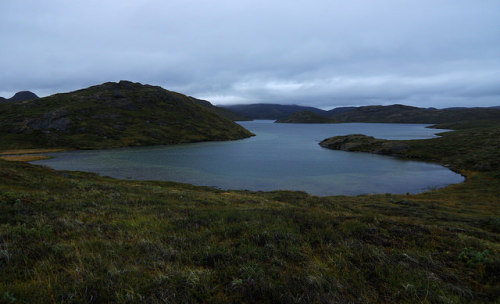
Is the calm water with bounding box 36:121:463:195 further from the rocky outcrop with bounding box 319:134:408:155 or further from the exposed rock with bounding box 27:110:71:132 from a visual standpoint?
the exposed rock with bounding box 27:110:71:132

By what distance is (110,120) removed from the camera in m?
132

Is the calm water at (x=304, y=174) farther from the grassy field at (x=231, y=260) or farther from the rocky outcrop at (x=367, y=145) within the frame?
the grassy field at (x=231, y=260)

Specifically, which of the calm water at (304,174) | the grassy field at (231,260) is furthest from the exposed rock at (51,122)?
the grassy field at (231,260)

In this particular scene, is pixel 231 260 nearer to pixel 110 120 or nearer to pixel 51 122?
pixel 51 122

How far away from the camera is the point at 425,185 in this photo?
42.8 m

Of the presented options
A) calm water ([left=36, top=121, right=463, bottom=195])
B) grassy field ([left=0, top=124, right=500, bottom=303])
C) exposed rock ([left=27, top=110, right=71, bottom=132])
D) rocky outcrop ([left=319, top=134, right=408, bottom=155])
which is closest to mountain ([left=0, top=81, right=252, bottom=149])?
exposed rock ([left=27, top=110, right=71, bottom=132])

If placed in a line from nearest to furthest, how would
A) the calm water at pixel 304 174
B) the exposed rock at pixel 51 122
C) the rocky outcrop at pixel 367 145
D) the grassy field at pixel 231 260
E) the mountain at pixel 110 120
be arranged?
the grassy field at pixel 231 260 → the calm water at pixel 304 174 → the rocky outcrop at pixel 367 145 → the mountain at pixel 110 120 → the exposed rock at pixel 51 122

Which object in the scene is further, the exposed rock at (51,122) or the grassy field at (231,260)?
the exposed rock at (51,122)

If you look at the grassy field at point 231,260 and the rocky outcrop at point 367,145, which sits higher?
the grassy field at point 231,260

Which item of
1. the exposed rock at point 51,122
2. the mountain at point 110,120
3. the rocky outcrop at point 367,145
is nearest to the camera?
the rocky outcrop at point 367,145

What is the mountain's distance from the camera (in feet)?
343

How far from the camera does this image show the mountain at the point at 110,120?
104425mm

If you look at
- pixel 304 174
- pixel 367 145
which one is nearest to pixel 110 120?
pixel 304 174

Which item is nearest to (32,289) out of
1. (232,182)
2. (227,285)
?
(227,285)
